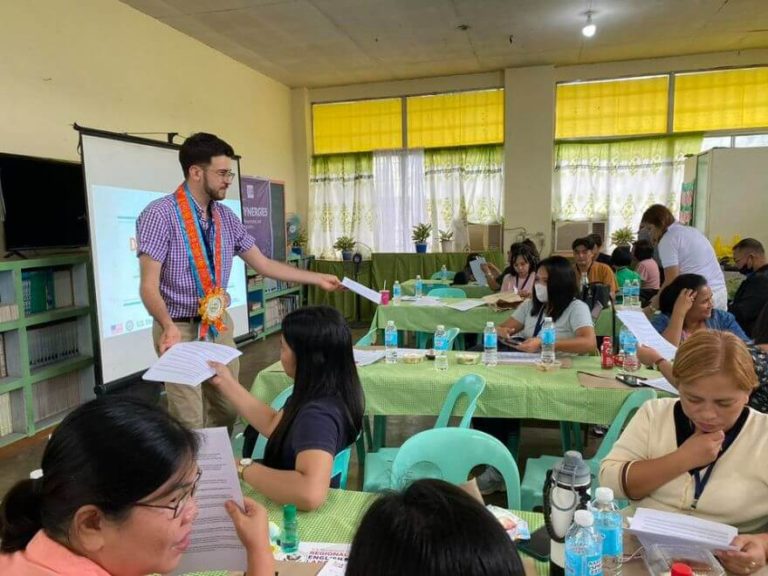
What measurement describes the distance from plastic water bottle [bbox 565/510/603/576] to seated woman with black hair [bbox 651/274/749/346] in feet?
6.14

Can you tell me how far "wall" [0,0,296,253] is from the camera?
382cm

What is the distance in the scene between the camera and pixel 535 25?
5695 millimetres

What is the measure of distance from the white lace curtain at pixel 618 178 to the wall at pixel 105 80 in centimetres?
448

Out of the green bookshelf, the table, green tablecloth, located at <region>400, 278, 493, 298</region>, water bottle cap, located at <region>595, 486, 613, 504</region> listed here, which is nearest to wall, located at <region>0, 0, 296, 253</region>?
the green bookshelf

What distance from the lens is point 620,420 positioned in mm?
2082

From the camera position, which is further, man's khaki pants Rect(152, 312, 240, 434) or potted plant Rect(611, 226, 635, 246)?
potted plant Rect(611, 226, 635, 246)

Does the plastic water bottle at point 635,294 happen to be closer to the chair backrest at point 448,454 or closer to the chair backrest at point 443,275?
the chair backrest at point 443,275

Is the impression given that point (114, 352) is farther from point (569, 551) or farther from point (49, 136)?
point (569, 551)

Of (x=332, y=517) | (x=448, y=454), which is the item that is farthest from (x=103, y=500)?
(x=448, y=454)

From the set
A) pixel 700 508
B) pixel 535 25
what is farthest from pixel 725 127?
pixel 700 508

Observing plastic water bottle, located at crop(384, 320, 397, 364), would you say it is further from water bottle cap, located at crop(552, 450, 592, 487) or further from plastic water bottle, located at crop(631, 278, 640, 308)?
plastic water bottle, located at crop(631, 278, 640, 308)

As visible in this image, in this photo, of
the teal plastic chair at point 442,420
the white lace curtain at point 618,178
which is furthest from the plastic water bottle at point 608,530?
the white lace curtain at point 618,178

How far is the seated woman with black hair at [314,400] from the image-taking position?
1.41 m

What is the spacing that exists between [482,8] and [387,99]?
3.02 metres
